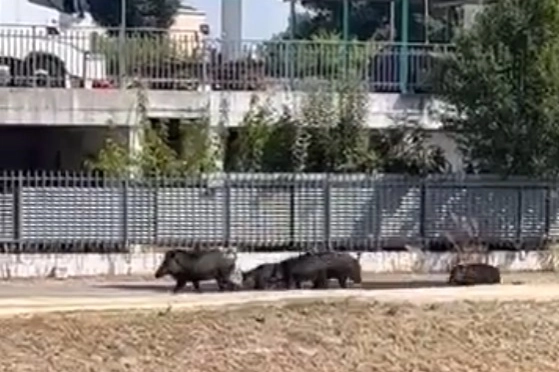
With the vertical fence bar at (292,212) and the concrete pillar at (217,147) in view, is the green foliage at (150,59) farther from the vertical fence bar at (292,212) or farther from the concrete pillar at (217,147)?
the vertical fence bar at (292,212)

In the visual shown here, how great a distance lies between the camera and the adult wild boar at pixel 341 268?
3009 cm

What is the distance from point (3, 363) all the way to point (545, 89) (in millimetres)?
19735

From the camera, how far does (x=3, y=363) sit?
1845 centimetres

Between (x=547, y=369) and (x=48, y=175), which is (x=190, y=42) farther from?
(x=547, y=369)

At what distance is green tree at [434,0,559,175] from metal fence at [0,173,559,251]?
0.76m

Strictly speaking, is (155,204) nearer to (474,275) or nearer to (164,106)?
(164,106)

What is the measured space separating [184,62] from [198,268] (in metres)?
10.2

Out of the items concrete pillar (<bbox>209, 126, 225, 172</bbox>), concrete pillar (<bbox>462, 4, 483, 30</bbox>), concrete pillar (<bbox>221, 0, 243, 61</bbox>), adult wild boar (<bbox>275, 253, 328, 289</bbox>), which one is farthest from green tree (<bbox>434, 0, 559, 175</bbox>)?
concrete pillar (<bbox>221, 0, 243, 61</bbox>)

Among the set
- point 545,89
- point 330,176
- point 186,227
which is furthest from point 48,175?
point 545,89

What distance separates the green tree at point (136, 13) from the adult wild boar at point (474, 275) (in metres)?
15.7

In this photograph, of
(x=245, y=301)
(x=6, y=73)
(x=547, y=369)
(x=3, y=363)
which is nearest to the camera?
(x=3, y=363)

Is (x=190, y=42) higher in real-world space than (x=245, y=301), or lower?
higher

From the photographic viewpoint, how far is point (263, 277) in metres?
29.4

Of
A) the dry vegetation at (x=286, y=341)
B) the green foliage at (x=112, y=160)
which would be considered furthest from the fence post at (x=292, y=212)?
the dry vegetation at (x=286, y=341)
